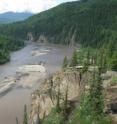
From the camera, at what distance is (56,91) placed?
214 ft

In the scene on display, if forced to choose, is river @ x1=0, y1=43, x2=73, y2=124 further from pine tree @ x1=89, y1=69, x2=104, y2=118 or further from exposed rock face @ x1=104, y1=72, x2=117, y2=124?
pine tree @ x1=89, y1=69, x2=104, y2=118

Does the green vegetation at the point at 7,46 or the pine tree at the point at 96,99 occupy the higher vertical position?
the pine tree at the point at 96,99

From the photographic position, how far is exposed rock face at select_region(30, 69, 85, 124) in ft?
204

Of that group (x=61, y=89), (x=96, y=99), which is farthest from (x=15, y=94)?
(x=96, y=99)

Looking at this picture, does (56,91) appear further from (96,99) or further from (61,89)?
(96,99)

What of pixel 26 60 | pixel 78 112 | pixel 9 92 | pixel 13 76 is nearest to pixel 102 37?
pixel 26 60

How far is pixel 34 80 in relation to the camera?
95.4 m

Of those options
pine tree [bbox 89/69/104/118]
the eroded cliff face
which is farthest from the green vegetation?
pine tree [bbox 89/69/104/118]

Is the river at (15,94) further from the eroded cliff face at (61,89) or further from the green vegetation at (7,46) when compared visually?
the eroded cliff face at (61,89)

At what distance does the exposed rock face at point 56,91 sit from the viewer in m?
62.2

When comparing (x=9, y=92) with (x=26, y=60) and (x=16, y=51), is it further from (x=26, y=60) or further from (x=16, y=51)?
(x=16, y=51)

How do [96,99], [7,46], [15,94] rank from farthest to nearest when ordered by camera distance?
[7,46]
[15,94]
[96,99]

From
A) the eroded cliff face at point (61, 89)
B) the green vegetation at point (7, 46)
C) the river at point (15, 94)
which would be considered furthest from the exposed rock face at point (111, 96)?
the green vegetation at point (7, 46)

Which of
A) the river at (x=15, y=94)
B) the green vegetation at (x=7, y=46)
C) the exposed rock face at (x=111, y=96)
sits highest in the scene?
the exposed rock face at (x=111, y=96)
